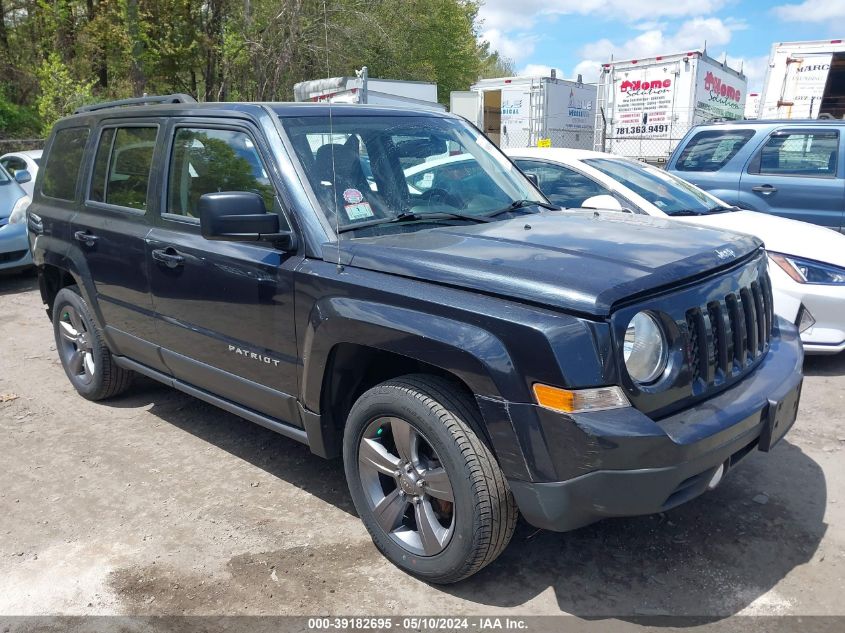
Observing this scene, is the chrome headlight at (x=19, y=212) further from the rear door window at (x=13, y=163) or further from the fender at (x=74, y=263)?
the fender at (x=74, y=263)

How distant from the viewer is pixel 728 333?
9.22 feet

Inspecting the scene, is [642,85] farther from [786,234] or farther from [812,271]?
[812,271]

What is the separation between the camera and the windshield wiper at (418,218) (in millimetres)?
3283

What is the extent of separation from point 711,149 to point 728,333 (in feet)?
20.6

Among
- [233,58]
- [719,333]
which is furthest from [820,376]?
[233,58]

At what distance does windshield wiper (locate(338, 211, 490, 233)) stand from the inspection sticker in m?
0.13

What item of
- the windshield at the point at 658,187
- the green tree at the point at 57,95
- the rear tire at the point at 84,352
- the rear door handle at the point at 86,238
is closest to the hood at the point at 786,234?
the windshield at the point at 658,187

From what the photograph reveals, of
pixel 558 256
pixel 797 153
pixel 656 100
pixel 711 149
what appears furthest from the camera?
pixel 656 100

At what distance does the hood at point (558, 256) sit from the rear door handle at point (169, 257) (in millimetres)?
1094

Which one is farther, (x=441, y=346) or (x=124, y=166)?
(x=124, y=166)

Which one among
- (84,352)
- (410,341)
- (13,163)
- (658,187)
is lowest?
(84,352)

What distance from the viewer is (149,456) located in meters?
4.31

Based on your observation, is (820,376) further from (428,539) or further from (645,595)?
(428,539)

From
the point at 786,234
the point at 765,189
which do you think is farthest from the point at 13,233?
the point at 765,189
